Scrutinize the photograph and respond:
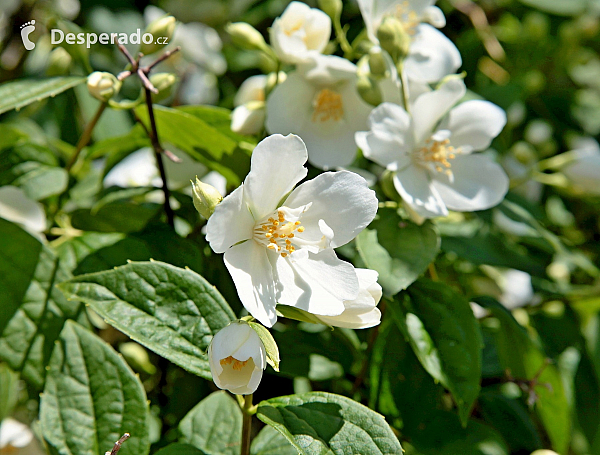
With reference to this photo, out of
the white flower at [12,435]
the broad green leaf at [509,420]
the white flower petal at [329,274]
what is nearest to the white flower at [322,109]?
the white flower petal at [329,274]

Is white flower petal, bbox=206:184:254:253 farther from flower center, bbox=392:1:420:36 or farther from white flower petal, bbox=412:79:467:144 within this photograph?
flower center, bbox=392:1:420:36

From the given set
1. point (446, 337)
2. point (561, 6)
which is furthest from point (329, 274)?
point (561, 6)

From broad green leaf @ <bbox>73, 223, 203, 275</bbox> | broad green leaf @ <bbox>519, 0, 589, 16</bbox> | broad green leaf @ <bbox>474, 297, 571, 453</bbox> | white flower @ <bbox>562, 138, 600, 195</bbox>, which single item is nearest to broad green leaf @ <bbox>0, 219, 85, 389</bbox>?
broad green leaf @ <bbox>73, 223, 203, 275</bbox>

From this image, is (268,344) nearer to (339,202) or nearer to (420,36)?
(339,202)

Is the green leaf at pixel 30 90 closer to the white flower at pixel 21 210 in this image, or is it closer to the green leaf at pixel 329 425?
the white flower at pixel 21 210

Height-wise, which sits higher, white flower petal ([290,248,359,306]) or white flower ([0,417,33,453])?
white flower petal ([290,248,359,306])

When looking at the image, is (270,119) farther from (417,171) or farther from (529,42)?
(529,42)
